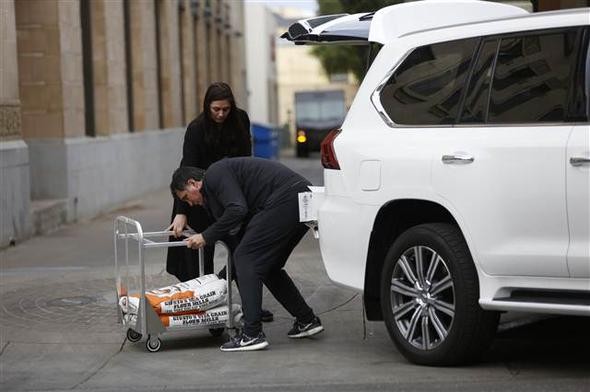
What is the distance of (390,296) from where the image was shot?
699 cm

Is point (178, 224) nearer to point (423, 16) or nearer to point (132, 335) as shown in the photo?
point (132, 335)

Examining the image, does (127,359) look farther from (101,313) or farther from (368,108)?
(368,108)

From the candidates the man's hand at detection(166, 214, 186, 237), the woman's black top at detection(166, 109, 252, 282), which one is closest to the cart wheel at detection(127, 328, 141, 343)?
the woman's black top at detection(166, 109, 252, 282)

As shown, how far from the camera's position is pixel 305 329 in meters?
8.13

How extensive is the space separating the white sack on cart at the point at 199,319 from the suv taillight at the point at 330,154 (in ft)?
4.12

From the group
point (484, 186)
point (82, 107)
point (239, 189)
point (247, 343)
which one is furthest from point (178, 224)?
point (82, 107)

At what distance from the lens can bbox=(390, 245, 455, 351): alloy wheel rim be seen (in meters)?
6.68

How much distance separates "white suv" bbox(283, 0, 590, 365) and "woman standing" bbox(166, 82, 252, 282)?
115 cm

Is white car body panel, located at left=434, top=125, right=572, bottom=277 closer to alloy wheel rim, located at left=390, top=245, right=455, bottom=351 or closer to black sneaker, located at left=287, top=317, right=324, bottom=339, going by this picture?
alloy wheel rim, located at left=390, top=245, right=455, bottom=351

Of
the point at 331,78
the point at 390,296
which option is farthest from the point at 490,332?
the point at 331,78

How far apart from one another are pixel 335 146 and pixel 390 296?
0.97m

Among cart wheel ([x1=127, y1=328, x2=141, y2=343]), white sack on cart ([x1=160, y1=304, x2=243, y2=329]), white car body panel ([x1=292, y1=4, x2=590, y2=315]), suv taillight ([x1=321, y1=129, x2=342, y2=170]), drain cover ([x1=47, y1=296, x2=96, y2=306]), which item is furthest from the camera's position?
drain cover ([x1=47, y1=296, x2=96, y2=306])

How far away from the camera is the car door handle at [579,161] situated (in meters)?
5.93

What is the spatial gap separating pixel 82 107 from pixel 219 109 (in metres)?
10.2
